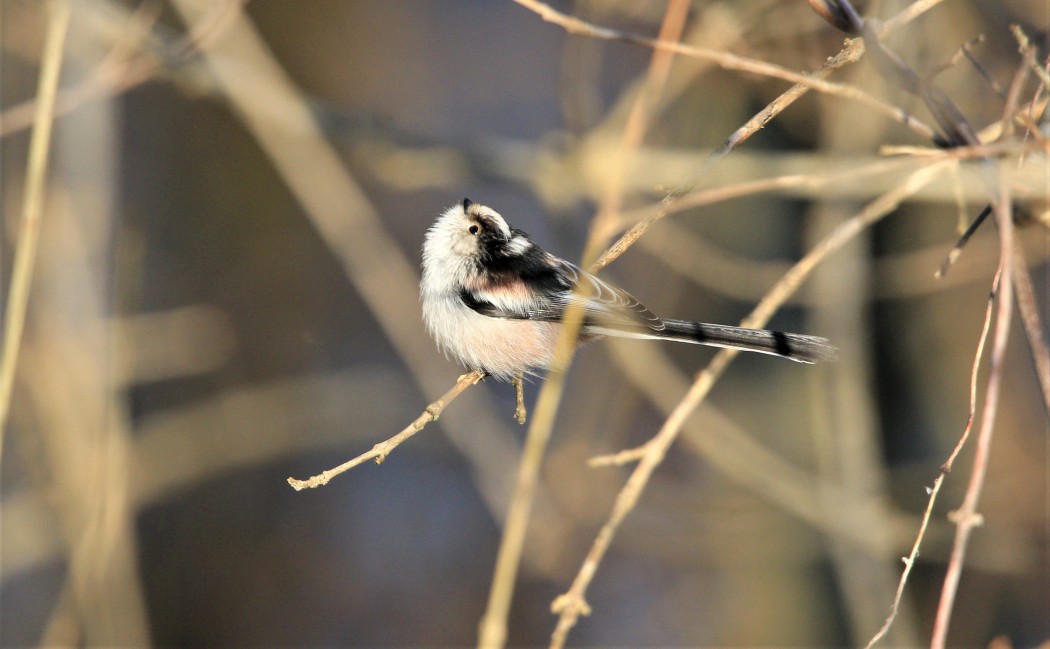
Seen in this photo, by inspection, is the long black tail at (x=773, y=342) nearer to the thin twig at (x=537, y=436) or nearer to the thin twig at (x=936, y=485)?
the thin twig at (x=936, y=485)

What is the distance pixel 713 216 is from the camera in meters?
5.80

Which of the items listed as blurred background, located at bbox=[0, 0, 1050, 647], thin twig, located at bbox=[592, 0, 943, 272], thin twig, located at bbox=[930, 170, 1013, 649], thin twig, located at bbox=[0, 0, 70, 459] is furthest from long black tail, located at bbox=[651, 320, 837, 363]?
thin twig, located at bbox=[0, 0, 70, 459]

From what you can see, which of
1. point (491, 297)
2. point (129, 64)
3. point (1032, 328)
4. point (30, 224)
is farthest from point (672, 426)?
point (129, 64)

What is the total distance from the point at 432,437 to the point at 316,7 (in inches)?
168

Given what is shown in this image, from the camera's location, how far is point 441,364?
489 cm

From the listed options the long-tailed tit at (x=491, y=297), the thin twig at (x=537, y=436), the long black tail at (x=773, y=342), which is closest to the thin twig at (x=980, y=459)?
the thin twig at (x=537, y=436)

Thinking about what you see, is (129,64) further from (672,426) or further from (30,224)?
(672,426)

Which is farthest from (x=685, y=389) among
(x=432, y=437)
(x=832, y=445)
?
(x=432, y=437)

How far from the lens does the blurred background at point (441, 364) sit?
160 inches

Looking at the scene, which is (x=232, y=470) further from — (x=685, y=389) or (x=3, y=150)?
(x=685, y=389)

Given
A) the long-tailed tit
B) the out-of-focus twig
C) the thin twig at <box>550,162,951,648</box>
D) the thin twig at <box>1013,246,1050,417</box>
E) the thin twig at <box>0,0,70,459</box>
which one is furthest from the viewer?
the long-tailed tit

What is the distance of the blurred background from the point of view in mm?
4062

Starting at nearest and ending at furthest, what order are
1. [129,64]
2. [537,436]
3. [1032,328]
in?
[1032,328] < [537,436] < [129,64]

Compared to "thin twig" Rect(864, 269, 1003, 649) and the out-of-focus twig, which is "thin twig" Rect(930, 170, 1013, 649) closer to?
"thin twig" Rect(864, 269, 1003, 649)
